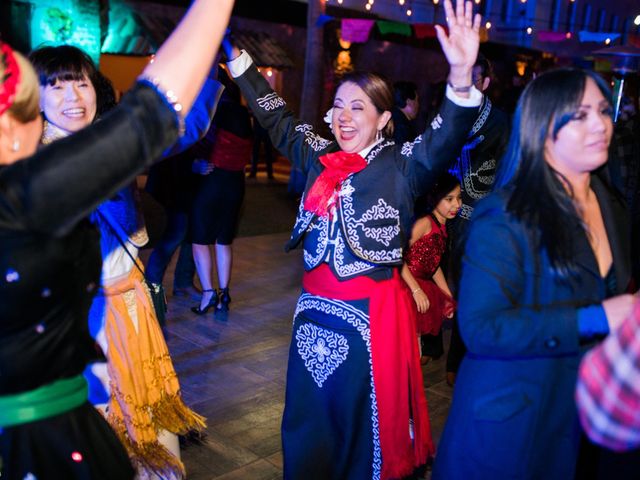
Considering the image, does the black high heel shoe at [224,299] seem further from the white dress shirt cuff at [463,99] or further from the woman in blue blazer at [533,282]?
the woman in blue blazer at [533,282]

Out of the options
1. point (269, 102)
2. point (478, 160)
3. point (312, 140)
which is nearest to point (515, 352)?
point (312, 140)

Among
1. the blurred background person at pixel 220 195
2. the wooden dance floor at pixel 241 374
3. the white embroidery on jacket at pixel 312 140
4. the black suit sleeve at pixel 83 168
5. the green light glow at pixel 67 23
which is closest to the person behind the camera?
the black suit sleeve at pixel 83 168

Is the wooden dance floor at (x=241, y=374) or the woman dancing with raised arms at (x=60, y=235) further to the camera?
the wooden dance floor at (x=241, y=374)

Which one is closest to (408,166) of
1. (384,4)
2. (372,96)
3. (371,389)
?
(372,96)

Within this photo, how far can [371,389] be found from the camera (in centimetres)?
268

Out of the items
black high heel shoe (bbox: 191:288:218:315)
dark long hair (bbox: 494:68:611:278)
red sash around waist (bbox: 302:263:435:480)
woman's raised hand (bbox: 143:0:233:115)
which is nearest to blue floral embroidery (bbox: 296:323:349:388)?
red sash around waist (bbox: 302:263:435:480)

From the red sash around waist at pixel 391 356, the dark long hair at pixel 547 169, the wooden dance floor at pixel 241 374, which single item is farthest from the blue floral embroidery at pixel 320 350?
the dark long hair at pixel 547 169

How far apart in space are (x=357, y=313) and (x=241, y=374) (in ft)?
6.02

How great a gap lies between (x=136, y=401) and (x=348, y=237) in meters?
1.06

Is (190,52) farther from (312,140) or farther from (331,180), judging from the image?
(312,140)

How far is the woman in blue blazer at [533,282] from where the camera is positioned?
1.71m

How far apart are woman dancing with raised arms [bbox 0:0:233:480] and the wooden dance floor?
Result: 6.11 ft

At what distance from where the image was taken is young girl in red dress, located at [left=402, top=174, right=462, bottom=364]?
4.07m

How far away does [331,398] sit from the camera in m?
2.70
